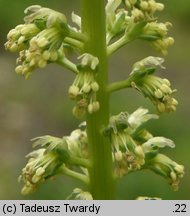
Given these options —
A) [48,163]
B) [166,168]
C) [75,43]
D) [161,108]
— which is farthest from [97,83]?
[166,168]

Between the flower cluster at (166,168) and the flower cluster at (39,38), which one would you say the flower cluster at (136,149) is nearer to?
the flower cluster at (166,168)

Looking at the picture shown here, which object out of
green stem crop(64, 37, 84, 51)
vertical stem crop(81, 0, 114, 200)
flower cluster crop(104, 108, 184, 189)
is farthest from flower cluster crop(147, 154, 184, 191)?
green stem crop(64, 37, 84, 51)

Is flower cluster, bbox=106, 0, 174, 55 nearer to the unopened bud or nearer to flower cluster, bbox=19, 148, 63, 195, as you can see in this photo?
the unopened bud

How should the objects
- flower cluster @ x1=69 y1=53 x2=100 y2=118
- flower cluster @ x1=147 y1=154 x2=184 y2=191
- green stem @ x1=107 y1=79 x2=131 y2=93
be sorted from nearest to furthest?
1. flower cluster @ x1=69 y1=53 x2=100 y2=118
2. green stem @ x1=107 y1=79 x2=131 y2=93
3. flower cluster @ x1=147 y1=154 x2=184 y2=191

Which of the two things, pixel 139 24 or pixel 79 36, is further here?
pixel 139 24

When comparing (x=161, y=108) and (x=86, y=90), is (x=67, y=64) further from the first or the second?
(x=161, y=108)

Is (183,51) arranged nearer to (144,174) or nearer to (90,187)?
(144,174)

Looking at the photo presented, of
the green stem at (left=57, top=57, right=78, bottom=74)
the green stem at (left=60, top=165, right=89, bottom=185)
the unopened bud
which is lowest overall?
the green stem at (left=60, top=165, right=89, bottom=185)
